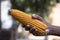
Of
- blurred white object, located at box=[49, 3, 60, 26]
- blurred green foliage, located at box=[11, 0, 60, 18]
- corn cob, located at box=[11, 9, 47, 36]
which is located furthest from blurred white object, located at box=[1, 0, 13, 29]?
corn cob, located at box=[11, 9, 47, 36]

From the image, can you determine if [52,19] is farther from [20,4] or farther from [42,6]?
[20,4]

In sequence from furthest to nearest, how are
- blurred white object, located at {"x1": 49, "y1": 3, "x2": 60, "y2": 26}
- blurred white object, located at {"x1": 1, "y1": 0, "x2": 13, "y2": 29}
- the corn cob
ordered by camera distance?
blurred white object, located at {"x1": 49, "y1": 3, "x2": 60, "y2": 26} → blurred white object, located at {"x1": 1, "y1": 0, "x2": 13, "y2": 29} → the corn cob

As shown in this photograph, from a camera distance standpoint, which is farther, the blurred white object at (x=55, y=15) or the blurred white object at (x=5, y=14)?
the blurred white object at (x=55, y=15)

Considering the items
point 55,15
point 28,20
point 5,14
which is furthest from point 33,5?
point 28,20

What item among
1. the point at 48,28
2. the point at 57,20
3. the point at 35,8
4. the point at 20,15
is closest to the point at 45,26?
the point at 48,28

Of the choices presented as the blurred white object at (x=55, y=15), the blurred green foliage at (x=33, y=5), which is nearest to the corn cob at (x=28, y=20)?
the blurred green foliage at (x=33, y=5)

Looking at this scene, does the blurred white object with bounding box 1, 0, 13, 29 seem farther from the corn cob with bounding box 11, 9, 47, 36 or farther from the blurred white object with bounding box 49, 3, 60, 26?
the corn cob with bounding box 11, 9, 47, 36

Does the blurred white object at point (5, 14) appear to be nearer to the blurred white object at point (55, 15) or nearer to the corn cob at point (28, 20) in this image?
the blurred white object at point (55, 15)

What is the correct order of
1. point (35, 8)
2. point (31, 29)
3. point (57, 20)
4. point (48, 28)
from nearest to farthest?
point (31, 29) → point (48, 28) → point (35, 8) → point (57, 20)
